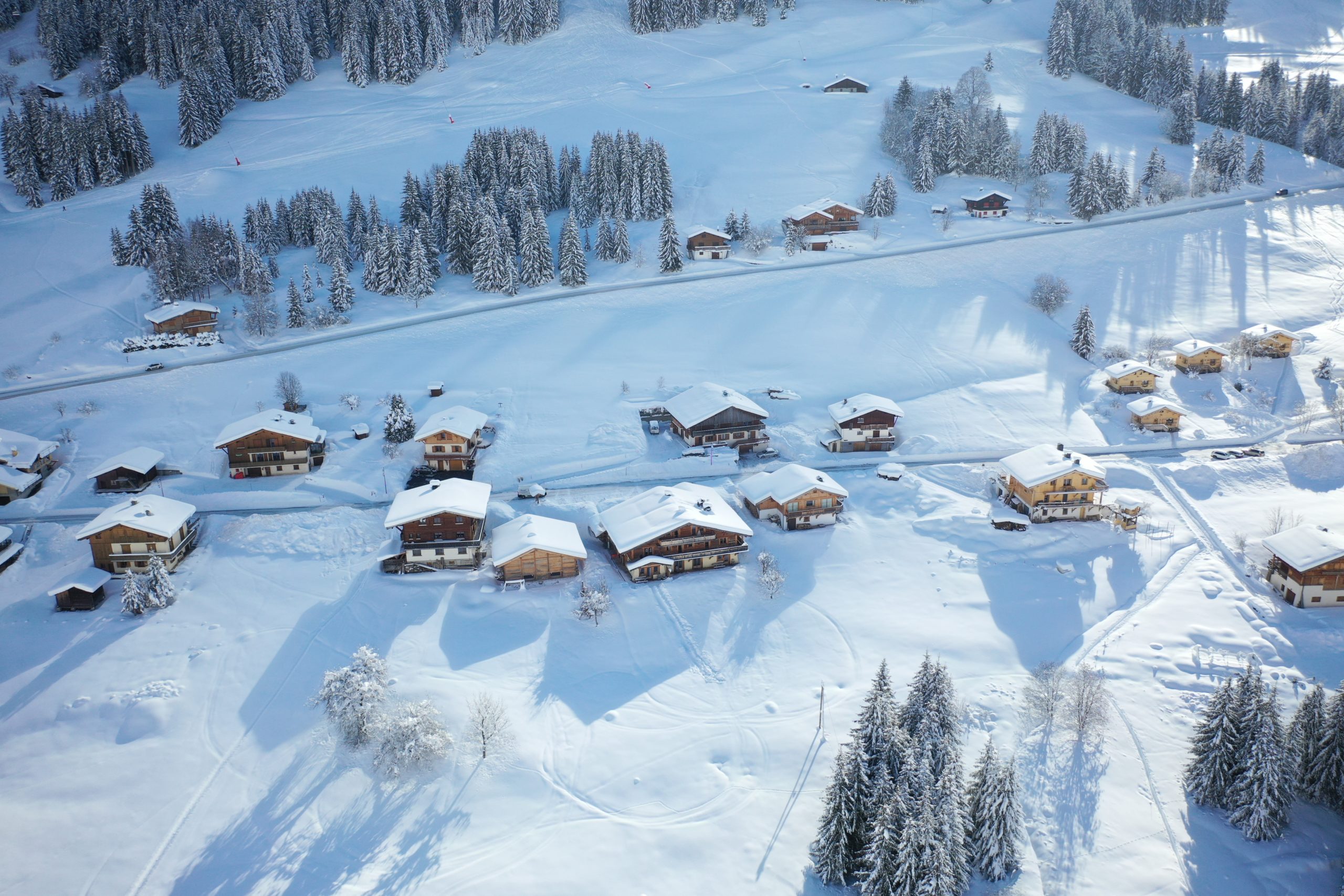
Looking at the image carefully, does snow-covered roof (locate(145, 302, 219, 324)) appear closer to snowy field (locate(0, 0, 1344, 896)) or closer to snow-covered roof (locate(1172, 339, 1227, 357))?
snowy field (locate(0, 0, 1344, 896))

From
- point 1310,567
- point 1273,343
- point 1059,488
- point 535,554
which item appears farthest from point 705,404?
point 1273,343

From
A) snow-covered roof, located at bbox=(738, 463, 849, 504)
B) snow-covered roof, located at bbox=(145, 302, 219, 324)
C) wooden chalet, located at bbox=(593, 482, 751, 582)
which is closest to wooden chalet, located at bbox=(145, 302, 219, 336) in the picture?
snow-covered roof, located at bbox=(145, 302, 219, 324)

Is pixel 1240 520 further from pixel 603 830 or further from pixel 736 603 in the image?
pixel 603 830

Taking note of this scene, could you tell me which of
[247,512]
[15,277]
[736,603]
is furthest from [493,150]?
[736,603]

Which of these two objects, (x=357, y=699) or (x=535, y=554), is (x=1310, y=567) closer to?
(x=535, y=554)

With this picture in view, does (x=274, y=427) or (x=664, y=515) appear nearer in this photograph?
(x=664, y=515)

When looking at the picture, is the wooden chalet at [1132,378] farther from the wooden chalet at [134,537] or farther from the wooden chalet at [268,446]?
the wooden chalet at [134,537]

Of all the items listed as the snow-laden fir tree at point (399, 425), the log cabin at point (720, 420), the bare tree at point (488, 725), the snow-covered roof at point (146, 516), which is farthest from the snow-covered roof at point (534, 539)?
the snow-covered roof at point (146, 516)
